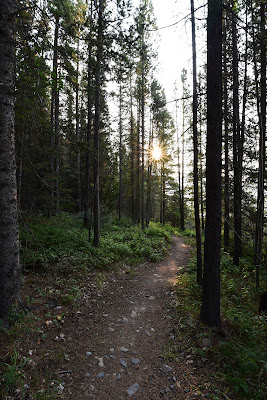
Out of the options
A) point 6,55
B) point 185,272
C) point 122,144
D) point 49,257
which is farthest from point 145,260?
point 122,144

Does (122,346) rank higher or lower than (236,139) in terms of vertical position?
lower

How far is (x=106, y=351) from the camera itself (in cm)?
398

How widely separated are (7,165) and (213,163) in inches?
175

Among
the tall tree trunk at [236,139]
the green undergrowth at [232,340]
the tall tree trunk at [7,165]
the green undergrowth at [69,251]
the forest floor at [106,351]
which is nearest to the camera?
the forest floor at [106,351]

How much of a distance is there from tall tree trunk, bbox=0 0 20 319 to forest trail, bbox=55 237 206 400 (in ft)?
5.80

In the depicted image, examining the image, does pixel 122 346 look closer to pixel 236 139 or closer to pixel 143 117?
pixel 236 139

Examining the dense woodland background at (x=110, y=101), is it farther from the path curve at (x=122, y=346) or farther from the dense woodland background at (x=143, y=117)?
the path curve at (x=122, y=346)

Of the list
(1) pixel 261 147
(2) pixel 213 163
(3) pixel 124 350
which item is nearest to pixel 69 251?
(3) pixel 124 350

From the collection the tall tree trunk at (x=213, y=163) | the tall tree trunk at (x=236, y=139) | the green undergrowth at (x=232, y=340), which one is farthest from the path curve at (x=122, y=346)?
the tall tree trunk at (x=236, y=139)

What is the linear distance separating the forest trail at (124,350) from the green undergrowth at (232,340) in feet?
1.42

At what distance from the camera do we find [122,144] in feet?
69.9

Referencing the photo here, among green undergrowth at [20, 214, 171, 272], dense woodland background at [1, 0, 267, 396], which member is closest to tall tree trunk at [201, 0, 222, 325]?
dense woodland background at [1, 0, 267, 396]

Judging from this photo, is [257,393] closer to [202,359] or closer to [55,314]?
[202,359]

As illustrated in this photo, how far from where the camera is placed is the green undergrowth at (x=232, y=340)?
3.36 metres
